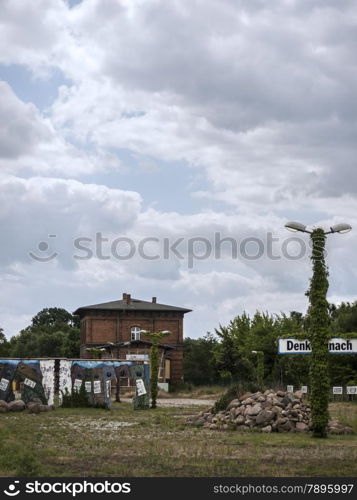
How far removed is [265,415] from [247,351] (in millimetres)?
49314

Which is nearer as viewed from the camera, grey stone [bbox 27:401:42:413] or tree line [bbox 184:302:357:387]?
grey stone [bbox 27:401:42:413]

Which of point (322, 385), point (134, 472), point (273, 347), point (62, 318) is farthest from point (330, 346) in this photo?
point (62, 318)

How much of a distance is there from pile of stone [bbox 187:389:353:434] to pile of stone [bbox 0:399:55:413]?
834 cm

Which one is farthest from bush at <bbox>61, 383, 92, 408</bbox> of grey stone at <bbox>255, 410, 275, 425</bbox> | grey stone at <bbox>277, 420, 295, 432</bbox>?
grey stone at <bbox>277, 420, 295, 432</bbox>

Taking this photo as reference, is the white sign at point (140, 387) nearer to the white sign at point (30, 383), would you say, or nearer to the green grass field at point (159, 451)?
the white sign at point (30, 383)

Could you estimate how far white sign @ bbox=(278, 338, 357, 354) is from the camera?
71.0 ft

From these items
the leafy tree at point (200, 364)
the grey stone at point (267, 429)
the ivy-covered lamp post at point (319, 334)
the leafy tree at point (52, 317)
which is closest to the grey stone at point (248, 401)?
the grey stone at point (267, 429)

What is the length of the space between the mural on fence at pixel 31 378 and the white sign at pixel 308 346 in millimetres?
14735

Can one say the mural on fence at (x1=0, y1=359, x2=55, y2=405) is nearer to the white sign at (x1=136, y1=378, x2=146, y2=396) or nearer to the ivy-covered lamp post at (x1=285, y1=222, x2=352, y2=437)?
the white sign at (x1=136, y1=378, x2=146, y2=396)

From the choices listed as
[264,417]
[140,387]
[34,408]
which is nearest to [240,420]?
[264,417]

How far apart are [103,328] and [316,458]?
6139cm

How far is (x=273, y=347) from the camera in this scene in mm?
67188

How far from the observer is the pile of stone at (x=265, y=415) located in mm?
23109

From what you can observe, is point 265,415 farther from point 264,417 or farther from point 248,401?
point 248,401
